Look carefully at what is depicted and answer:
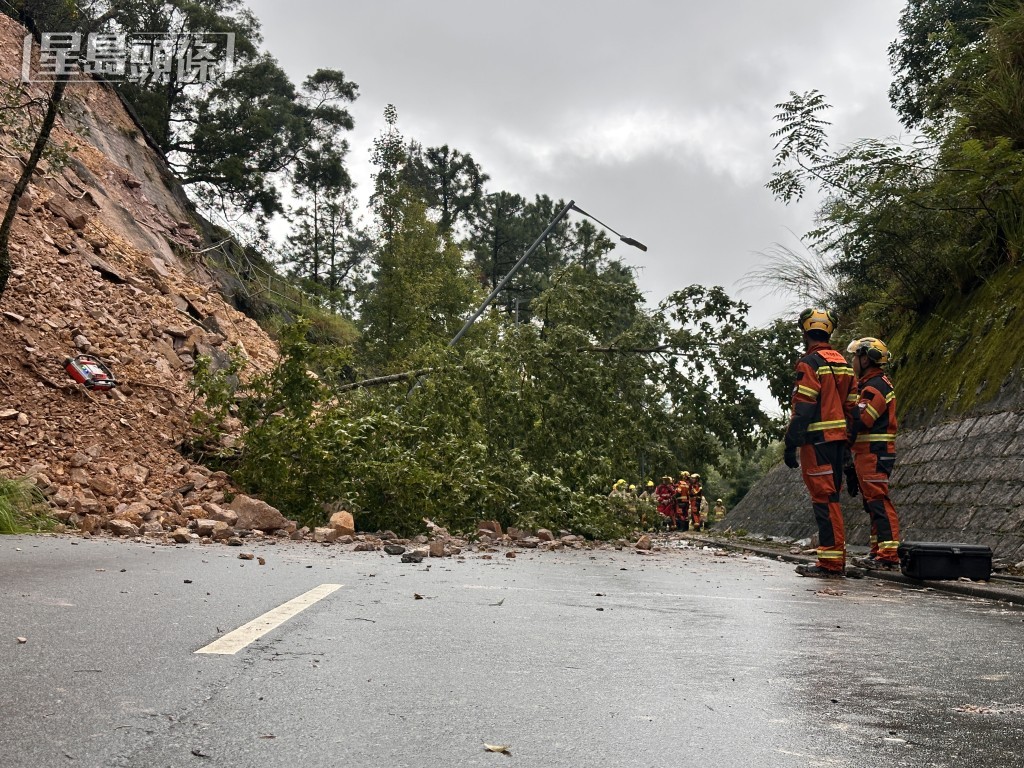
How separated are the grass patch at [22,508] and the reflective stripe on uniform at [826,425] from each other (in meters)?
8.06

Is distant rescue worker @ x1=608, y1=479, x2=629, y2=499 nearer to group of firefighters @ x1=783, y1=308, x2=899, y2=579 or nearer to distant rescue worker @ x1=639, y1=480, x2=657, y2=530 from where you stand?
distant rescue worker @ x1=639, y1=480, x2=657, y2=530

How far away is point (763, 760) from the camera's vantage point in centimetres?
308

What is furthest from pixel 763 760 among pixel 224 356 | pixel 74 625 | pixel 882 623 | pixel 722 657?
pixel 224 356

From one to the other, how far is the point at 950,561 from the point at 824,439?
5.98ft

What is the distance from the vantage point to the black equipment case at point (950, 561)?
8891mm

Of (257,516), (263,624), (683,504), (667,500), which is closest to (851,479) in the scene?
(257,516)

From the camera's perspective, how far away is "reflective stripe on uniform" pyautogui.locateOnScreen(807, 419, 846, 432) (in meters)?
10.4

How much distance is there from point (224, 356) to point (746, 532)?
33.8ft

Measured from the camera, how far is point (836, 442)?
10.5 metres

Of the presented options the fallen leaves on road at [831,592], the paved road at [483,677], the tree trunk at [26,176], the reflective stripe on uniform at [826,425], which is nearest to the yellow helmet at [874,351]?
the reflective stripe on uniform at [826,425]

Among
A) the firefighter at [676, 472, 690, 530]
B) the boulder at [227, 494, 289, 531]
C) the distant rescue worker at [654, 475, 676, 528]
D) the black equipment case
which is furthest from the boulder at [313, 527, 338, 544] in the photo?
the distant rescue worker at [654, 475, 676, 528]

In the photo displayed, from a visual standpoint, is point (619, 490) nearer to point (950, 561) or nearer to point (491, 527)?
point (491, 527)

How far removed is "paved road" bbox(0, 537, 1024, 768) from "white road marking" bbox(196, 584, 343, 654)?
0.08 metres

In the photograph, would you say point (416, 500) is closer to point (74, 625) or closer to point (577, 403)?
point (577, 403)
